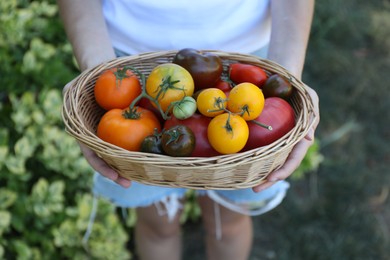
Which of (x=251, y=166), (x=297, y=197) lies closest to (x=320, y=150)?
(x=297, y=197)

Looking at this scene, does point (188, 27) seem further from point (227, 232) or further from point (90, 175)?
point (90, 175)

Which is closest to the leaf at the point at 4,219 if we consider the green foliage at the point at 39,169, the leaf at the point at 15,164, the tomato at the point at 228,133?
the green foliage at the point at 39,169

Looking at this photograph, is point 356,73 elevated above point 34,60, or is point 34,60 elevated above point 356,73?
point 34,60

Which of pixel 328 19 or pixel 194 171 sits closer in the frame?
pixel 194 171

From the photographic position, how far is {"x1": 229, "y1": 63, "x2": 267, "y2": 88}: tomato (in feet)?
3.94

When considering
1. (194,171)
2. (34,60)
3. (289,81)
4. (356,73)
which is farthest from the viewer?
(356,73)

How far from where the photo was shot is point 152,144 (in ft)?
3.41

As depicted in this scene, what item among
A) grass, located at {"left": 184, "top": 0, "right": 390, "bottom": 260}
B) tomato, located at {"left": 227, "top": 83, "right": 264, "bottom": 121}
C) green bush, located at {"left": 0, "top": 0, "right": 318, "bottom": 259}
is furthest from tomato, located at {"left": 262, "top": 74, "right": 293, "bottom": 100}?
grass, located at {"left": 184, "top": 0, "right": 390, "bottom": 260}

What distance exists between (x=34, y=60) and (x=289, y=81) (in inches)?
46.8

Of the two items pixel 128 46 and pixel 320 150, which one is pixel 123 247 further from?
pixel 320 150

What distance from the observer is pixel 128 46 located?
139cm

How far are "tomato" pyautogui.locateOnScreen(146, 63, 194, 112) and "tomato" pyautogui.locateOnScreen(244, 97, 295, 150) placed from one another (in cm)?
17

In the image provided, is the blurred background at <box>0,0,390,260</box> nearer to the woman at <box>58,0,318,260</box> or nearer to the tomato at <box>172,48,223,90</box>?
the woman at <box>58,0,318,260</box>

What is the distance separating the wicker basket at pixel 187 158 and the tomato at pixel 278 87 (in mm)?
29
